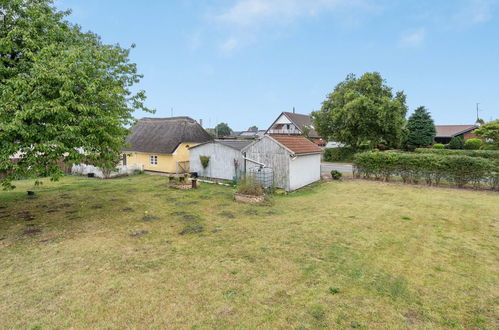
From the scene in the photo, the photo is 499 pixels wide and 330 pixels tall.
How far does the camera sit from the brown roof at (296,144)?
15603 mm

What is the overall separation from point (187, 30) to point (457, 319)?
1975 cm

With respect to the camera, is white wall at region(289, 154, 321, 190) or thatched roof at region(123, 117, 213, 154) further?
thatched roof at region(123, 117, 213, 154)

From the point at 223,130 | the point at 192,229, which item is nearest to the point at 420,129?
the point at 192,229

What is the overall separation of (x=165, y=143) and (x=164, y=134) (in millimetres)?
1578

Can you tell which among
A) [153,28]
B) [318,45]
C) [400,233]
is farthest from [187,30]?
[400,233]

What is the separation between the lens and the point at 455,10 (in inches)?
550

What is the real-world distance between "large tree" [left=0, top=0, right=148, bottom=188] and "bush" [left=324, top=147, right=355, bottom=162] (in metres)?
30.4

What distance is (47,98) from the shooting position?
7.56m

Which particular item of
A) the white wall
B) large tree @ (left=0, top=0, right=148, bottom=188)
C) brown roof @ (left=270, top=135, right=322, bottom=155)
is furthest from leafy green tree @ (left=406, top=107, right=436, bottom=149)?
large tree @ (left=0, top=0, right=148, bottom=188)

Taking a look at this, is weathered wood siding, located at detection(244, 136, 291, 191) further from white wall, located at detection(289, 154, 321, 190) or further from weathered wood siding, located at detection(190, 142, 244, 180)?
weathered wood siding, located at detection(190, 142, 244, 180)

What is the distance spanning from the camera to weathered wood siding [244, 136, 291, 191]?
1522 centimetres

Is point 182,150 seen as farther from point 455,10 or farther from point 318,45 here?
point 455,10

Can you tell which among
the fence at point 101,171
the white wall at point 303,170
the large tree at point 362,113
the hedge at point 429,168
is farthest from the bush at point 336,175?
the fence at point 101,171

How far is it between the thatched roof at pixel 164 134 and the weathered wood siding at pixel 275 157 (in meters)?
9.30
